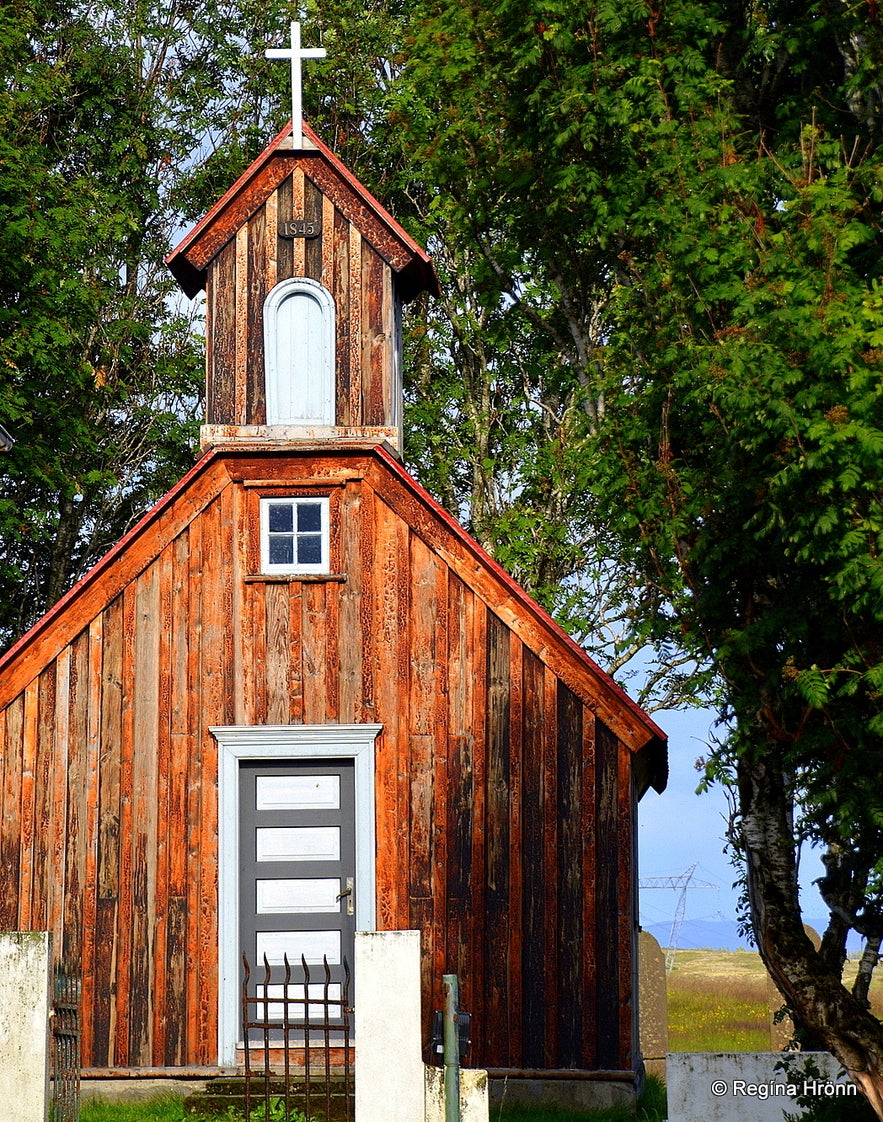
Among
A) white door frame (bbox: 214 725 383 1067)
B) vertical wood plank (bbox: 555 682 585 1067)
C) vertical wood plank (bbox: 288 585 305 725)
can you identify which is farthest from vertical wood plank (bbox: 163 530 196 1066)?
vertical wood plank (bbox: 555 682 585 1067)

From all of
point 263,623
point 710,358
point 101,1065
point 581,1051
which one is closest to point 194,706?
point 263,623

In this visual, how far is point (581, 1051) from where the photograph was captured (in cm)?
1255

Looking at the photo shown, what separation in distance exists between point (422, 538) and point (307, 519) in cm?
101

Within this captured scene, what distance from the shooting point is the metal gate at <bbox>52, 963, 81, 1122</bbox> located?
7.65m

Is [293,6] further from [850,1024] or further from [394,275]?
[850,1024]

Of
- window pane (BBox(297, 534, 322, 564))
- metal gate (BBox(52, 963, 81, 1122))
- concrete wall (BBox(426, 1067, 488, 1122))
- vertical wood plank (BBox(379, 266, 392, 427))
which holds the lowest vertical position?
concrete wall (BBox(426, 1067, 488, 1122))

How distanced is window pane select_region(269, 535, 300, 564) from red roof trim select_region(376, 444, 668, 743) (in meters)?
1.07

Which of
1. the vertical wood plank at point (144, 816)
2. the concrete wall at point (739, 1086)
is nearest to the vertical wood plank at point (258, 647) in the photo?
the vertical wood plank at point (144, 816)

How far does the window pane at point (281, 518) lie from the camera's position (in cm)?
1336

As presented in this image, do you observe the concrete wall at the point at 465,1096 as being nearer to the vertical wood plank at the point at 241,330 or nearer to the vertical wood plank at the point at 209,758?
the vertical wood plank at the point at 209,758

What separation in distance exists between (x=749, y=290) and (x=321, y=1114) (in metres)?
6.65

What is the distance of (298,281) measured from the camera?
45.9 ft

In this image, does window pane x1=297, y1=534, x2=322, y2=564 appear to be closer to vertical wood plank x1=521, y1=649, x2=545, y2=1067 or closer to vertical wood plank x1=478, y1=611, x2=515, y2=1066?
vertical wood plank x1=478, y1=611, x2=515, y2=1066

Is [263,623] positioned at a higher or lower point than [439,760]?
higher
